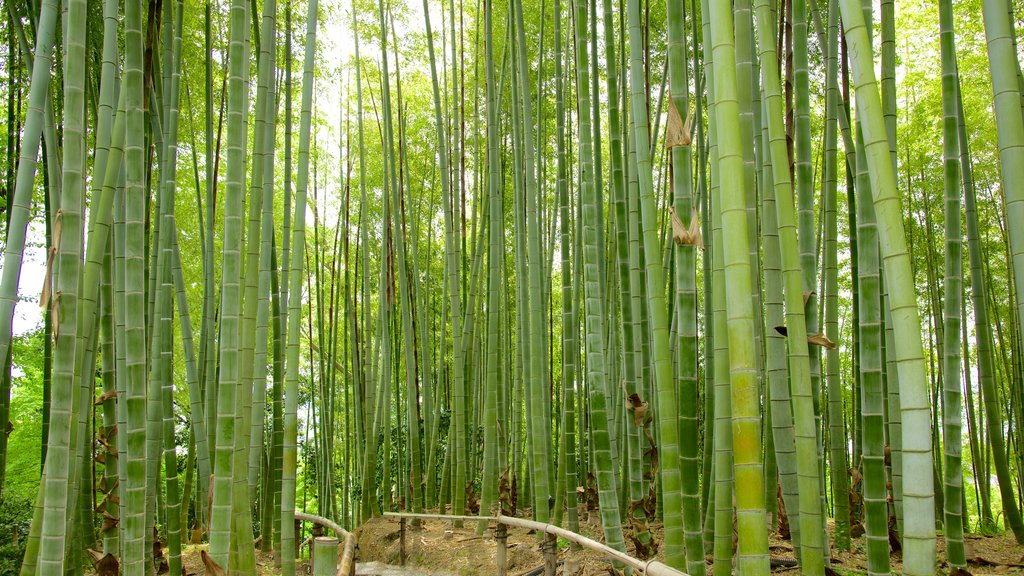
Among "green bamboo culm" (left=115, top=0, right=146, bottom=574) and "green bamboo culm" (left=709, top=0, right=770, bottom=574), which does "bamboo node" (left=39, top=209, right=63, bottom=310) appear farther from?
"green bamboo culm" (left=709, top=0, right=770, bottom=574)

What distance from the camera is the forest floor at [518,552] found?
270cm

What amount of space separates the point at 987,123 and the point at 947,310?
14.7 ft

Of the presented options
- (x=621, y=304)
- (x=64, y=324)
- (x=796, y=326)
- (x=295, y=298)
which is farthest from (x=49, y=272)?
(x=621, y=304)

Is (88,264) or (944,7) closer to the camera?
(88,264)

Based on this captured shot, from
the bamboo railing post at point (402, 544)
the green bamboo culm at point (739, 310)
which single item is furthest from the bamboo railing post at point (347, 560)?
the bamboo railing post at point (402, 544)

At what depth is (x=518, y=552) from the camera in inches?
140

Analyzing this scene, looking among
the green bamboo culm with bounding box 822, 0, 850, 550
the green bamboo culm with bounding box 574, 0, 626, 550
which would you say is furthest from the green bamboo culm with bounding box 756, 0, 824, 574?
the green bamboo culm with bounding box 574, 0, 626, 550

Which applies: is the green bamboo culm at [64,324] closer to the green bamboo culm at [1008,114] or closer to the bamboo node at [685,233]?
the bamboo node at [685,233]

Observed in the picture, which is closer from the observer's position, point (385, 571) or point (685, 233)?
point (685, 233)

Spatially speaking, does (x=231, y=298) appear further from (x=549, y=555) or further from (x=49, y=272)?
(x=549, y=555)

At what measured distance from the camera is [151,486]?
2.53 m

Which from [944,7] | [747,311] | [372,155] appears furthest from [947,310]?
[372,155]

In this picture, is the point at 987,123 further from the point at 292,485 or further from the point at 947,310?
the point at 292,485

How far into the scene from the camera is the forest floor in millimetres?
2695
